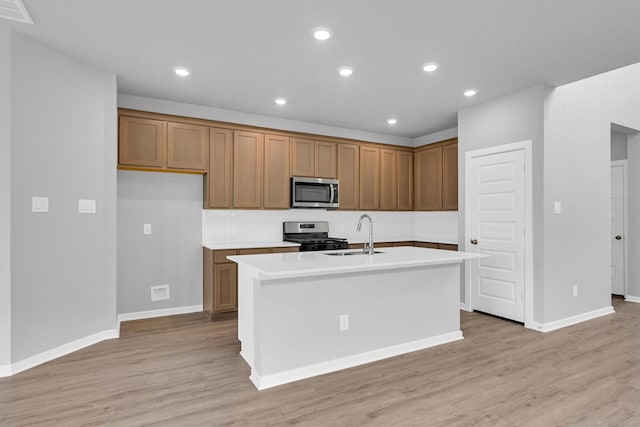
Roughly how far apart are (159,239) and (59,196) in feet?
4.75

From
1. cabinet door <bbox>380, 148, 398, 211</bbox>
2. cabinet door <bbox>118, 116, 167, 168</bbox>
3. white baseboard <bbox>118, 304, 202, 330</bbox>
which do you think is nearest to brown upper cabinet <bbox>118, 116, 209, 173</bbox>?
cabinet door <bbox>118, 116, 167, 168</bbox>

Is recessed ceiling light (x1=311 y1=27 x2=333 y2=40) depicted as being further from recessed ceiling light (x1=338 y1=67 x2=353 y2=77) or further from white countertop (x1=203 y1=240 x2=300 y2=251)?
white countertop (x1=203 y1=240 x2=300 y2=251)

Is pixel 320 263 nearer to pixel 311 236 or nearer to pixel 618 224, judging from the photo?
pixel 311 236

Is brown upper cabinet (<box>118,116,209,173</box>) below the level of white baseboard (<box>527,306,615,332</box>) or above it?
above

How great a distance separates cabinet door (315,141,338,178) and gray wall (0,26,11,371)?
11.3ft

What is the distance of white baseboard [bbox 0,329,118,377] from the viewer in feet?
8.97

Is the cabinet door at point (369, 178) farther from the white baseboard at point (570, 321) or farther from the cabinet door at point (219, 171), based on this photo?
the white baseboard at point (570, 321)

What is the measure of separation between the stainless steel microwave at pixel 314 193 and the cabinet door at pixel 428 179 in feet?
4.88

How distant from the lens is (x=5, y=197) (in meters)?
2.73

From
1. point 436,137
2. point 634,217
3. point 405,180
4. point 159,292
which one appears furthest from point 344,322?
point 634,217

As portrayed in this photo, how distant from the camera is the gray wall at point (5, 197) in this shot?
2.73 meters

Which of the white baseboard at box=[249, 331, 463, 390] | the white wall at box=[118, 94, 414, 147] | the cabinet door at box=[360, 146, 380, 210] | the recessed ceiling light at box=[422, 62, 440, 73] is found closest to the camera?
the white baseboard at box=[249, 331, 463, 390]

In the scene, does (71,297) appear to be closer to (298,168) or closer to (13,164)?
(13,164)

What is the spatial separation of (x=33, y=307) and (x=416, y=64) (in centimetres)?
385
